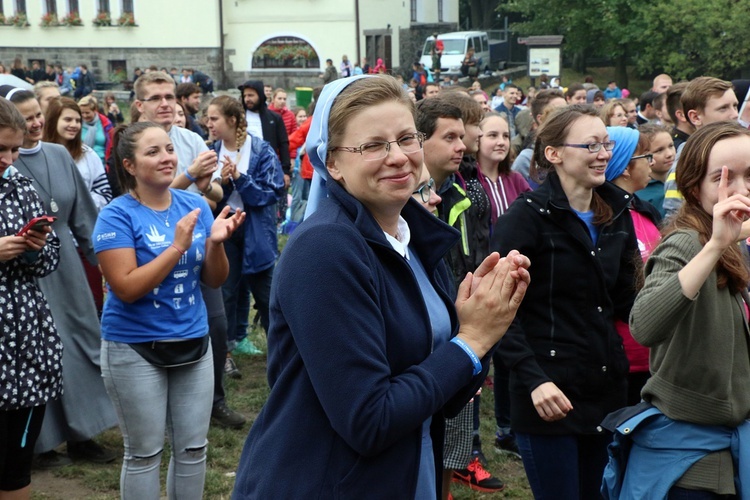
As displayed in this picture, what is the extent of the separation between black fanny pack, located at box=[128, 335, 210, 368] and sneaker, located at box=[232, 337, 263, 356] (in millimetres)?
A: 3621

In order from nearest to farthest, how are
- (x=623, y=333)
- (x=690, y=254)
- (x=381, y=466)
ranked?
(x=381, y=466), (x=690, y=254), (x=623, y=333)

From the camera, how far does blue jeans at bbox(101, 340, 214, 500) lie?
13.1 ft

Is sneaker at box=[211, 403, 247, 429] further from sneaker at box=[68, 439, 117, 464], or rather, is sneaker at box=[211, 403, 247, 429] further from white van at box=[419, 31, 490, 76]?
white van at box=[419, 31, 490, 76]

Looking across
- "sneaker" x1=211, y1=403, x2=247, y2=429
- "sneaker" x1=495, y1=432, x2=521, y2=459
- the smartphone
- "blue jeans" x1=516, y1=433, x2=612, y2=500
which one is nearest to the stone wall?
"sneaker" x1=211, y1=403, x2=247, y2=429

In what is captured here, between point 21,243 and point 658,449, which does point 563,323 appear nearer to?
point 658,449

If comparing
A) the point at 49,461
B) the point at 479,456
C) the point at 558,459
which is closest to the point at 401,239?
the point at 558,459

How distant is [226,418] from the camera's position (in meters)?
6.13

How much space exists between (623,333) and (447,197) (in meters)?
1.23

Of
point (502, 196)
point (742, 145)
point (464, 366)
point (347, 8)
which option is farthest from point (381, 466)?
point (347, 8)

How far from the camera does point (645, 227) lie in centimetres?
417

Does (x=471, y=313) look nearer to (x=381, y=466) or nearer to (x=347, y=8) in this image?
(x=381, y=466)

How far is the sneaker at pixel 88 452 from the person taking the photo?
5562 millimetres

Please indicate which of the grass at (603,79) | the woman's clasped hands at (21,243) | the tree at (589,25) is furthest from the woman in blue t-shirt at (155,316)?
the tree at (589,25)

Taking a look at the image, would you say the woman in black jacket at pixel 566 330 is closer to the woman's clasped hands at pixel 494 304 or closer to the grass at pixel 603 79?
the woman's clasped hands at pixel 494 304
